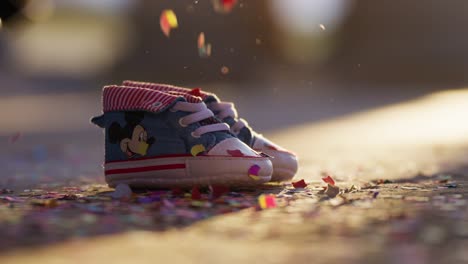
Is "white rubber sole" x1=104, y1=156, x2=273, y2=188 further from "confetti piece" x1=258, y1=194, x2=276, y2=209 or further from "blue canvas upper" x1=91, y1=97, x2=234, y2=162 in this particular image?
"confetti piece" x1=258, y1=194, x2=276, y2=209

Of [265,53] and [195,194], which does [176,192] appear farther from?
[265,53]

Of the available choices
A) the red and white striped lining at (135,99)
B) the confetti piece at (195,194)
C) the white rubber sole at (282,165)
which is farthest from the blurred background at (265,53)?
the confetti piece at (195,194)

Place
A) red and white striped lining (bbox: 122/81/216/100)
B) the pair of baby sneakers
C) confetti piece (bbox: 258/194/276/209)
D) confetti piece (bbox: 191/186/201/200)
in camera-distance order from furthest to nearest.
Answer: red and white striped lining (bbox: 122/81/216/100) → the pair of baby sneakers → confetti piece (bbox: 191/186/201/200) → confetti piece (bbox: 258/194/276/209)

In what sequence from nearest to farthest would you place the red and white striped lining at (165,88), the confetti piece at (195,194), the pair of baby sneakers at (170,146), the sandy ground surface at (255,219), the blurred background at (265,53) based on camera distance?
the sandy ground surface at (255,219)
the confetti piece at (195,194)
the pair of baby sneakers at (170,146)
the red and white striped lining at (165,88)
the blurred background at (265,53)

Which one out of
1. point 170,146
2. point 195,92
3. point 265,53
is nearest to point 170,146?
point 170,146

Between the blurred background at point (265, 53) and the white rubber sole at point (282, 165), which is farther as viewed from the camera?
the blurred background at point (265, 53)

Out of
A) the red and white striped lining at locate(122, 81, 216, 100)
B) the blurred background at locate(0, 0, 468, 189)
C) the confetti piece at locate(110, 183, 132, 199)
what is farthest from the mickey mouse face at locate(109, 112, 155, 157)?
the blurred background at locate(0, 0, 468, 189)

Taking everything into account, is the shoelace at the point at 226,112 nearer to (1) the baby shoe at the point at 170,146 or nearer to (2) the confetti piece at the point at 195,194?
(1) the baby shoe at the point at 170,146
